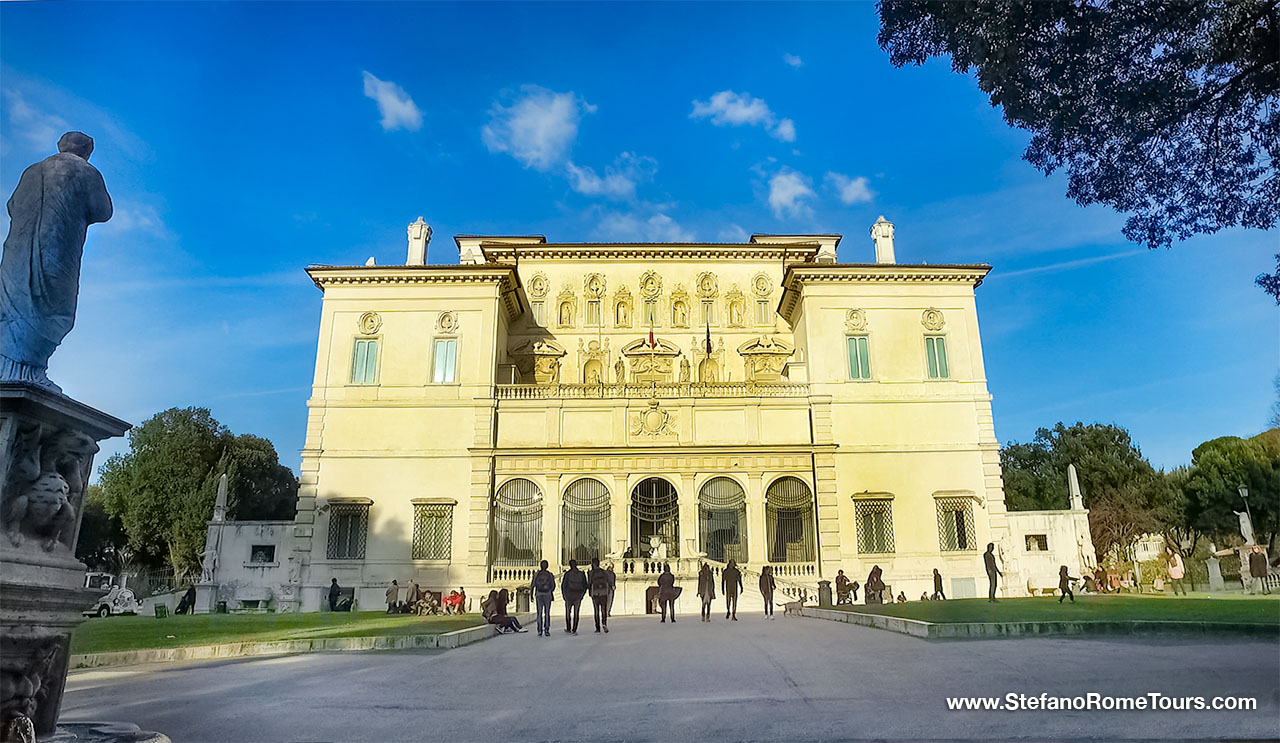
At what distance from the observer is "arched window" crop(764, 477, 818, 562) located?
91.6ft

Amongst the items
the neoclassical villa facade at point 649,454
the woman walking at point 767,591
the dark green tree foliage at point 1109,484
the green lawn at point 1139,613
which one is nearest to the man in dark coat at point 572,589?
the woman walking at point 767,591

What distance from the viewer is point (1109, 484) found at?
114 ft

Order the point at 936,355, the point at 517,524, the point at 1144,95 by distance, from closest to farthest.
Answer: the point at 1144,95, the point at 517,524, the point at 936,355

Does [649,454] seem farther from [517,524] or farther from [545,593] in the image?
[545,593]

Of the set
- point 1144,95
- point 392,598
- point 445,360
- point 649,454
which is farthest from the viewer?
point 445,360

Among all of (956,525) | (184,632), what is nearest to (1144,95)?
(184,632)

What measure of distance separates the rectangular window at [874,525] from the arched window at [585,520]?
9.37 meters

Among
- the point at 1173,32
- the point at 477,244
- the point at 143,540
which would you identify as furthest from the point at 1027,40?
the point at 477,244

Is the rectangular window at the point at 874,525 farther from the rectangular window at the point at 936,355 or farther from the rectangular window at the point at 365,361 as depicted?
→ the rectangular window at the point at 365,361

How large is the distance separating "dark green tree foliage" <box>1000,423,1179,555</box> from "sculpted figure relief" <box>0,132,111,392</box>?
3252 centimetres

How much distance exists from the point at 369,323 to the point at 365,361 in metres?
1.57

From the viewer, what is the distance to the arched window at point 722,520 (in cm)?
2784

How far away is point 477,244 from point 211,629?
25248 millimetres

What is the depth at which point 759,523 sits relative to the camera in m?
27.7
